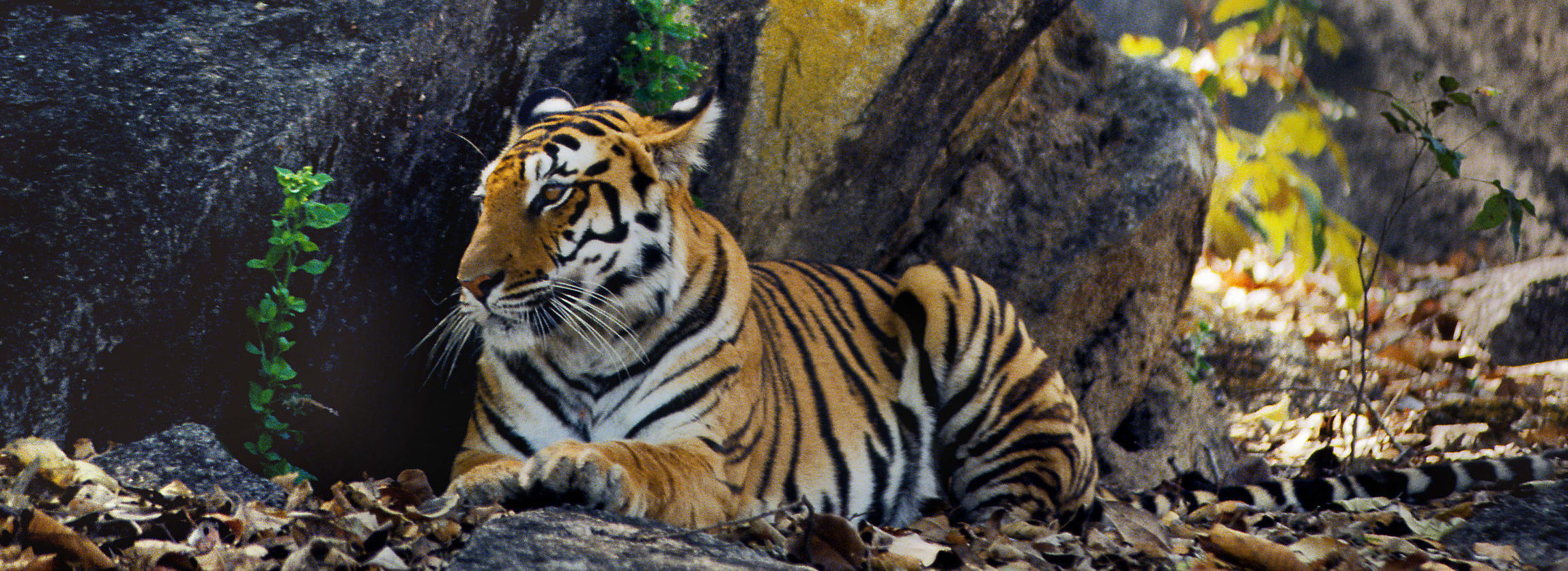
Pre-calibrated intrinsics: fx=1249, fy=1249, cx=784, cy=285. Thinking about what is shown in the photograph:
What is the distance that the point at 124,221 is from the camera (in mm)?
3082

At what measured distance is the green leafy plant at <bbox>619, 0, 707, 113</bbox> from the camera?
→ 13.1 ft

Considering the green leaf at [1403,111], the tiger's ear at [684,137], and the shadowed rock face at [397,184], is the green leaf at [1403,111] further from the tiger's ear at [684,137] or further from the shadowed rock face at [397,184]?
the tiger's ear at [684,137]

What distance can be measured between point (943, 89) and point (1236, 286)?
556cm

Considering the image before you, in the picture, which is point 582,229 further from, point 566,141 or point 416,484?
point 416,484

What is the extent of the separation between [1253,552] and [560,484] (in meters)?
1.68

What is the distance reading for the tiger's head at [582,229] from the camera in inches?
125

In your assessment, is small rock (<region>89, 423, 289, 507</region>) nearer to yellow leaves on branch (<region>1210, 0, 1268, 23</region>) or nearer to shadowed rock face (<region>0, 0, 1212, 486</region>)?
shadowed rock face (<region>0, 0, 1212, 486</region>)

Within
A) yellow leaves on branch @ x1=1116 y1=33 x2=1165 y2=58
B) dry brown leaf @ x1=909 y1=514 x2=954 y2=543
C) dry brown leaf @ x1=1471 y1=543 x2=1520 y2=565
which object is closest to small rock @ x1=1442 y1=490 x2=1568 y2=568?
dry brown leaf @ x1=1471 y1=543 x2=1520 y2=565

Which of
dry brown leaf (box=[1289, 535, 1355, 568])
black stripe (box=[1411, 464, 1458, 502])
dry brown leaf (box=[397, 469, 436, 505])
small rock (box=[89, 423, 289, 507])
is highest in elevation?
black stripe (box=[1411, 464, 1458, 502])

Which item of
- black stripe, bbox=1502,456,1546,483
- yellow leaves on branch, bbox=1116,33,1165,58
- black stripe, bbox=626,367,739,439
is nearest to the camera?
black stripe, bbox=626,367,739,439

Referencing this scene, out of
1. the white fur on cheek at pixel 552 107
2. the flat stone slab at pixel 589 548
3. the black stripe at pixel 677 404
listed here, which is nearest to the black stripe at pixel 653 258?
the black stripe at pixel 677 404

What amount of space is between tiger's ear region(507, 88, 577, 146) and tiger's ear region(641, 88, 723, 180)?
0.30m

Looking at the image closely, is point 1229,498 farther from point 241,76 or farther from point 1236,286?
point 1236,286

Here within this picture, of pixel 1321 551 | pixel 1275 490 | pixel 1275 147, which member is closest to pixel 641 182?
pixel 1321 551
